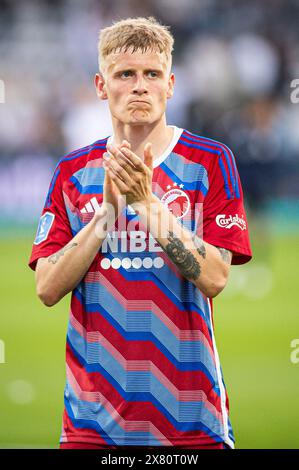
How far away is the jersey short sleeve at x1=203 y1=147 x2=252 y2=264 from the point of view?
8.01 ft

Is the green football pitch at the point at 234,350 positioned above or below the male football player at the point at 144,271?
below

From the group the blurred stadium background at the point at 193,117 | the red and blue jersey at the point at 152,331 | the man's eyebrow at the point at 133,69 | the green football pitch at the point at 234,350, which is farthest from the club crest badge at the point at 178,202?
the blurred stadium background at the point at 193,117

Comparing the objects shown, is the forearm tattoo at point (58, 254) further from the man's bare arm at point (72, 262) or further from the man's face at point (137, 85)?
the man's face at point (137, 85)

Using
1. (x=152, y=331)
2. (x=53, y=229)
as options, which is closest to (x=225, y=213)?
(x=152, y=331)

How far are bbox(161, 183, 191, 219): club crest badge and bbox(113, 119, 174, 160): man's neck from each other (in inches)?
5.1

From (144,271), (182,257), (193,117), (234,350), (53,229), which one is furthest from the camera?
(193,117)

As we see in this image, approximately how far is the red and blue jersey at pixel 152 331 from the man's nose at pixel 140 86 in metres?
0.25

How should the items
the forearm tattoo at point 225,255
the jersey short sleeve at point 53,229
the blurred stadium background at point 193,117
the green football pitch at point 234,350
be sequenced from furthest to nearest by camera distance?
1. the blurred stadium background at point 193,117
2. the green football pitch at point 234,350
3. the jersey short sleeve at point 53,229
4. the forearm tattoo at point 225,255

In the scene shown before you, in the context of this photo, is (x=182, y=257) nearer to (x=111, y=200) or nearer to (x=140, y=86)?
(x=111, y=200)

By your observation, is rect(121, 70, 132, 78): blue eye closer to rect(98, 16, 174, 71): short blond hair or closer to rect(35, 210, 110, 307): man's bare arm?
rect(98, 16, 174, 71): short blond hair

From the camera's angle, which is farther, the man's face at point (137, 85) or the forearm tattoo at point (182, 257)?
the man's face at point (137, 85)

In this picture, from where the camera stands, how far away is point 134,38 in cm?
248

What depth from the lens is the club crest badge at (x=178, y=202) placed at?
8.09 feet

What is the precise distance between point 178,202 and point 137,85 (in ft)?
1.16
